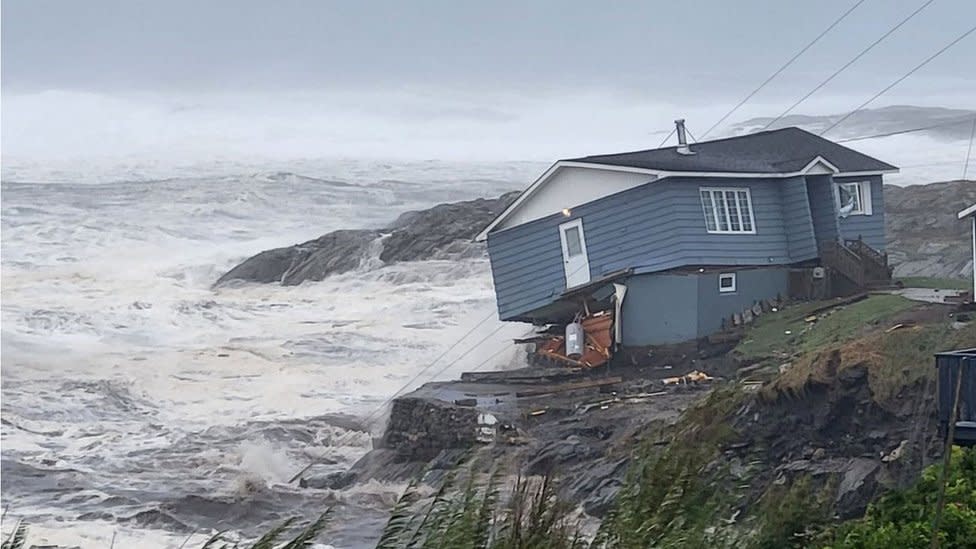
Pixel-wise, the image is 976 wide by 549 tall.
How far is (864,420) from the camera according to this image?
11078 millimetres

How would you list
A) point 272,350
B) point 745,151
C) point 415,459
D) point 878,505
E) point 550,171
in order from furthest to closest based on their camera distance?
1. point 272,350
2. point 745,151
3. point 550,171
4. point 415,459
5. point 878,505

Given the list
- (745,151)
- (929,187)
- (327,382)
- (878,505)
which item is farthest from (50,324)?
(878,505)

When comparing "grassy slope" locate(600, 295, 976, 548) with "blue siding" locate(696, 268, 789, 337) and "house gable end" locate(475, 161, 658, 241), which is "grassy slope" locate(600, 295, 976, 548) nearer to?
"blue siding" locate(696, 268, 789, 337)

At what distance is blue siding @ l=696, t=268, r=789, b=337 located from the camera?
16.6m

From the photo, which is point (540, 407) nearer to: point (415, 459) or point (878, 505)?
point (415, 459)

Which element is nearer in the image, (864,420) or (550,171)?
(864,420)

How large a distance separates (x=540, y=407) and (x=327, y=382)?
6011mm

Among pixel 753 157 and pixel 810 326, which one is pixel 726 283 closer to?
pixel 810 326

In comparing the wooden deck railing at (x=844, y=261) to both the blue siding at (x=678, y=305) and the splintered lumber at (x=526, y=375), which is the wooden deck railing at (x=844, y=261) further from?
the splintered lumber at (x=526, y=375)

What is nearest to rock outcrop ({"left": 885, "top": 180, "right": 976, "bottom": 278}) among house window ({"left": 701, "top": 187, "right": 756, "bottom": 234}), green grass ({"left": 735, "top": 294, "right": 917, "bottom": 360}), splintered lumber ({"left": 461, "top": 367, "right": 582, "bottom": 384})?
house window ({"left": 701, "top": 187, "right": 756, "bottom": 234})

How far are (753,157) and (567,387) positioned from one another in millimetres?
4639

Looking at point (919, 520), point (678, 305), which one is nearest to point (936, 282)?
point (678, 305)

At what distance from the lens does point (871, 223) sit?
19.1 meters

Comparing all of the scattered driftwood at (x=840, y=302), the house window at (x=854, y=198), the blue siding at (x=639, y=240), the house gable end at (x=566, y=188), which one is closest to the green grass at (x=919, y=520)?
the scattered driftwood at (x=840, y=302)
